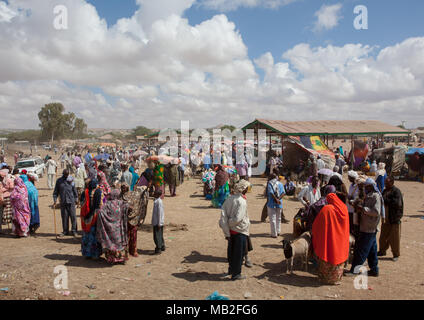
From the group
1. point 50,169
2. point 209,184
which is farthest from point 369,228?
point 50,169

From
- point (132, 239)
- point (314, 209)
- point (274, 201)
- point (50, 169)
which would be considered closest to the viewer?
point (314, 209)

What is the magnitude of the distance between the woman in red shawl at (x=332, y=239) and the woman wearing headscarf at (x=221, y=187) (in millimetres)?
5762

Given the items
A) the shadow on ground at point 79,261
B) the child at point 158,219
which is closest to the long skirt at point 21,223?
the shadow on ground at point 79,261

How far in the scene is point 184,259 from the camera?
627cm

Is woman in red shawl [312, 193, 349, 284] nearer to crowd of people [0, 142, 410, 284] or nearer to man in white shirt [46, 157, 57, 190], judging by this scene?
crowd of people [0, 142, 410, 284]

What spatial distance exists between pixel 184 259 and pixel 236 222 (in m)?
1.87

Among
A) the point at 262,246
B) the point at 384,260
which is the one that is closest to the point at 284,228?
the point at 262,246

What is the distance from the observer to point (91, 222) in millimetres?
6035

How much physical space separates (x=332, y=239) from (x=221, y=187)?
618 cm

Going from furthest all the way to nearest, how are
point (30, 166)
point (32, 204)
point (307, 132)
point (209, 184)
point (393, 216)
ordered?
point (30, 166) < point (307, 132) < point (209, 184) < point (32, 204) < point (393, 216)

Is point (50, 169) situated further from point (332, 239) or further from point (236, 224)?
point (332, 239)

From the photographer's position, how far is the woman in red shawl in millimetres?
4945

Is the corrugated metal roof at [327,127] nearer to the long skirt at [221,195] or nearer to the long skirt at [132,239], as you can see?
the long skirt at [221,195]

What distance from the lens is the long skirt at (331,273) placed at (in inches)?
195
